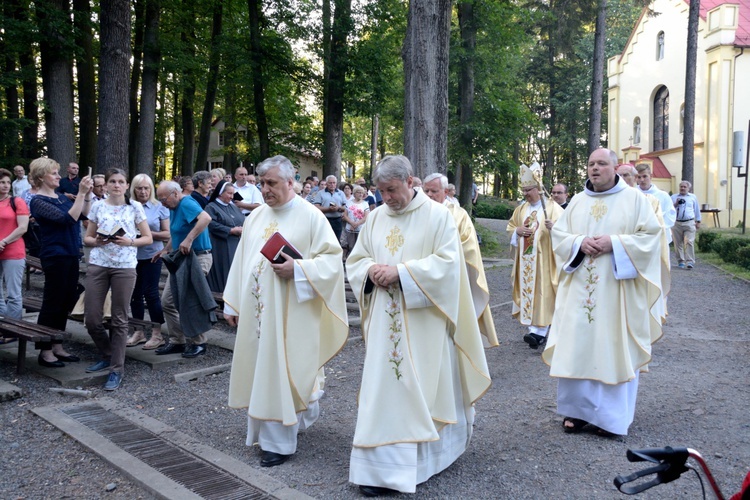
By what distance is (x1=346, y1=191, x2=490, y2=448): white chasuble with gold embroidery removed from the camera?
4.11 metres

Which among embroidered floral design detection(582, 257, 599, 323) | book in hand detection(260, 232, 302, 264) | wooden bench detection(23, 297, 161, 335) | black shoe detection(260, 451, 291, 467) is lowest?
black shoe detection(260, 451, 291, 467)

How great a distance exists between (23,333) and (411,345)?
4.00 m

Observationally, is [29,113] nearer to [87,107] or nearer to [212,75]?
[87,107]

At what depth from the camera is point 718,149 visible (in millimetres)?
30547

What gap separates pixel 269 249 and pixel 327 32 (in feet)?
54.1

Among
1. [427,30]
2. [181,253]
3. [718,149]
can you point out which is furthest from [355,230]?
[718,149]

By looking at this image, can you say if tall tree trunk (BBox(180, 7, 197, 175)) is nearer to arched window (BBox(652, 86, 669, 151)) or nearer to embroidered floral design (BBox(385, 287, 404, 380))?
embroidered floral design (BBox(385, 287, 404, 380))

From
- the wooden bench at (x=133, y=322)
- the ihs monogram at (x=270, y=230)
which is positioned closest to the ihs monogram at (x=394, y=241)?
the ihs monogram at (x=270, y=230)

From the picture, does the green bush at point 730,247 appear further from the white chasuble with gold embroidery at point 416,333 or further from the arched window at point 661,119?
the arched window at point 661,119

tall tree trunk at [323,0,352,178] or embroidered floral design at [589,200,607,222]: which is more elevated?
tall tree trunk at [323,0,352,178]

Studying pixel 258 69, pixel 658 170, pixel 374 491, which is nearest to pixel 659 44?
pixel 658 170

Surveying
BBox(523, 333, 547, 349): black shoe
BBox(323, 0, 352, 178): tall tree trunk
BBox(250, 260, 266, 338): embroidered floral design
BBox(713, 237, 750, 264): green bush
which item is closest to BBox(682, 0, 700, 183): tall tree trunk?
BBox(713, 237, 750, 264): green bush

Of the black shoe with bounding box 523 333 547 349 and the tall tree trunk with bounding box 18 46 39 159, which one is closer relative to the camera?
the black shoe with bounding box 523 333 547 349

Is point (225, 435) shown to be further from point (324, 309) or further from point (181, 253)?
point (181, 253)
